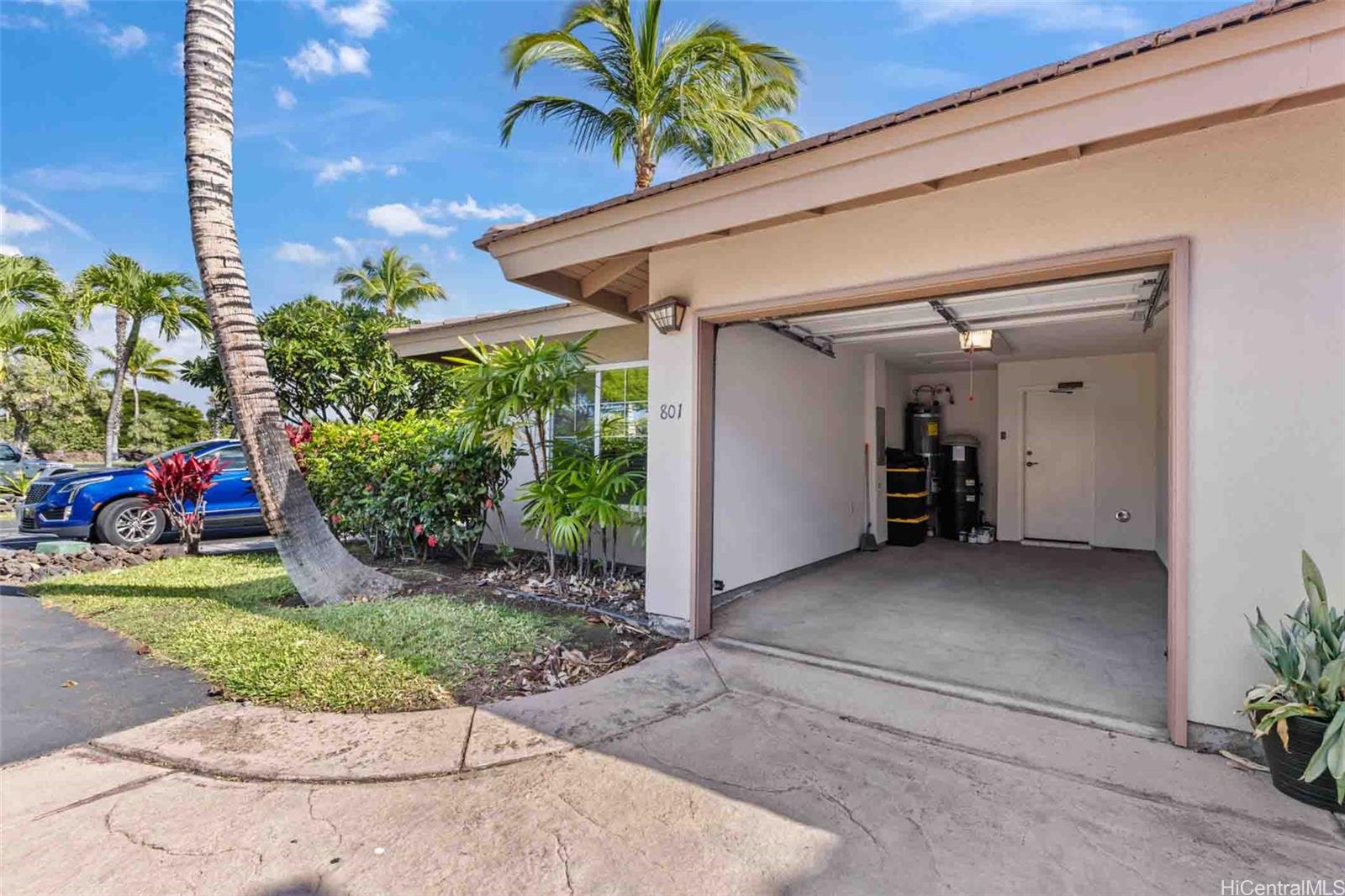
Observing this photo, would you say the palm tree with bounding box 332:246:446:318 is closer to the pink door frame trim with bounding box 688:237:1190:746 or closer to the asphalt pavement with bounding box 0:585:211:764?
the asphalt pavement with bounding box 0:585:211:764

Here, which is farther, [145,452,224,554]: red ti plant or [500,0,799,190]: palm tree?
[500,0,799,190]: palm tree

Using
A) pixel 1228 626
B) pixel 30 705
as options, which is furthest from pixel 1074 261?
pixel 30 705

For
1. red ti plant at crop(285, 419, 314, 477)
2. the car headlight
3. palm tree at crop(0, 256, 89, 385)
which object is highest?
palm tree at crop(0, 256, 89, 385)

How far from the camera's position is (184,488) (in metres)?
7.21

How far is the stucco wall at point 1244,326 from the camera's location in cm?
263

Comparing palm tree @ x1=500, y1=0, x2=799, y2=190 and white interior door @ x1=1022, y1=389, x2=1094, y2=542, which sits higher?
palm tree @ x1=500, y1=0, x2=799, y2=190

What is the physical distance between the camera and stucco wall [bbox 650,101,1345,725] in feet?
8.63

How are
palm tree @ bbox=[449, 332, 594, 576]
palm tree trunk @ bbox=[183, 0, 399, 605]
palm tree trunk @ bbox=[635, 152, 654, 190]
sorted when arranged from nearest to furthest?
palm tree trunk @ bbox=[183, 0, 399, 605] → palm tree @ bbox=[449, 332, 594, 576] → palm tree trunk @ bbox=[635, 152, 654, 190]

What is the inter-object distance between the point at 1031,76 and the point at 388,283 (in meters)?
27.2

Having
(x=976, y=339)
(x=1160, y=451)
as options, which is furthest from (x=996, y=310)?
(x=1160, y=451)

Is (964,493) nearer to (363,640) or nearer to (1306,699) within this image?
(1306,699)

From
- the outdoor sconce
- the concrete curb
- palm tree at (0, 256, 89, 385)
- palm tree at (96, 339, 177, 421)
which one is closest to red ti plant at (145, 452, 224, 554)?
the concrete curb

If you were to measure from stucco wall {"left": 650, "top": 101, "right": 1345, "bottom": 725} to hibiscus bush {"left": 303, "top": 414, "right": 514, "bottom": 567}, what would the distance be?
17.3 ft

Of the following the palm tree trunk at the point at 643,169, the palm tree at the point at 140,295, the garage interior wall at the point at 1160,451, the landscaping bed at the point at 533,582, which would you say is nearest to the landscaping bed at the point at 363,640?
the landscaping bed at the point at 533,582
